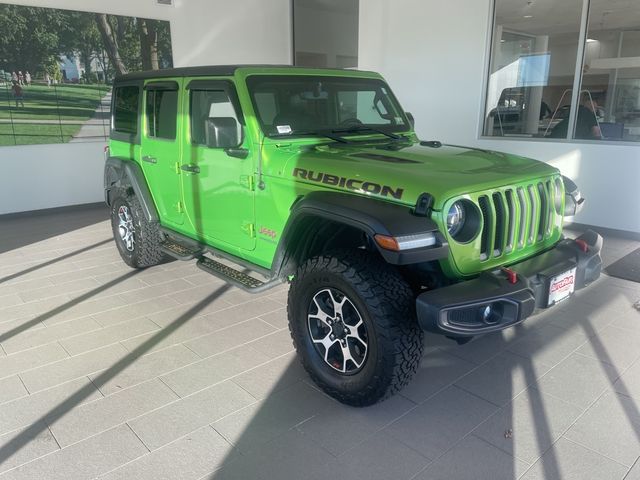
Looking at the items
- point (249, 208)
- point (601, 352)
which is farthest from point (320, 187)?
point (601, 352)

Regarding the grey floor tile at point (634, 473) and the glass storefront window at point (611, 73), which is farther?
the glass storefront window at point (611, 73)

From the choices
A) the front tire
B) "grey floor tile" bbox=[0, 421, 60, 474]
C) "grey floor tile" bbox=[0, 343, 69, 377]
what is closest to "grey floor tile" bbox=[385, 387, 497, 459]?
the front tire

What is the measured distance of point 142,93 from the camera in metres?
4.42

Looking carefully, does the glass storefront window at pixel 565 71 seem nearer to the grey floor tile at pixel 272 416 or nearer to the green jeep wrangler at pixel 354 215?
the green jeep wrangler at pixel 354 215

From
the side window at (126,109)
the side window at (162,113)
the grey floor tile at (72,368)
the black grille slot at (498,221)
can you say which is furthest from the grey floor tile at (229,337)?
the side window at (126,109)

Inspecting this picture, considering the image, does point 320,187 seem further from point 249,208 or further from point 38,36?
point 38,36

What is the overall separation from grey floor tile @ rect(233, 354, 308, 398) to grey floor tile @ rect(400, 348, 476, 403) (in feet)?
2.15

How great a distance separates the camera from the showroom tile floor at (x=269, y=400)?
2301 millimetres

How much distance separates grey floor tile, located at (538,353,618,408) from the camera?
2.82 metres

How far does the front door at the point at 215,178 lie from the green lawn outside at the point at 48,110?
181 inches

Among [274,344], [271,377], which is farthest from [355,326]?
[274,344]

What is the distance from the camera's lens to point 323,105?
3576mm

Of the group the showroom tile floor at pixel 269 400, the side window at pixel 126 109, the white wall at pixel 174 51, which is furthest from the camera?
the white wall at pixel 174 51

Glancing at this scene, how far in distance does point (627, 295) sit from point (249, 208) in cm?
331
